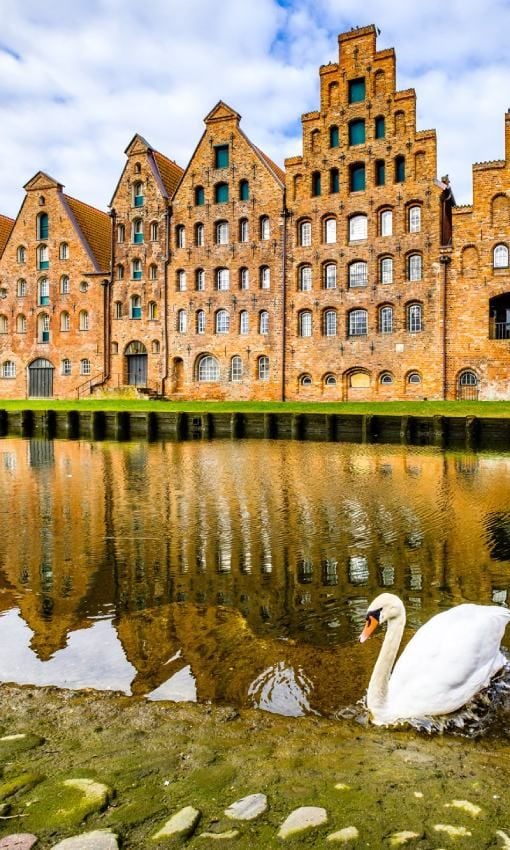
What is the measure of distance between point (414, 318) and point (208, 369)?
46.5 ft

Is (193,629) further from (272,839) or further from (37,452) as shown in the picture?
(37,452)

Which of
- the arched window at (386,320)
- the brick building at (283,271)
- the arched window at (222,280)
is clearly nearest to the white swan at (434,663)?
the brick building at (283,271)

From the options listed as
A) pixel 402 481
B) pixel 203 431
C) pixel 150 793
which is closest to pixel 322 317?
pixel 203 431

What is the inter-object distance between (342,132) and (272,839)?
40.9 metres

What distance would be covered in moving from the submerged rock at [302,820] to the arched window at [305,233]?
39.0 meters

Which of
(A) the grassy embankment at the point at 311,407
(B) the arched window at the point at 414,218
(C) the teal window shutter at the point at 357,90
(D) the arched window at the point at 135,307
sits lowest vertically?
(A) the grassy embankment at the point at 311,407

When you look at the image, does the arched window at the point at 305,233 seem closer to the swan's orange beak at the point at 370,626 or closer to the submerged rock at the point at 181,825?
the swan's orange beak at the point at 370,626

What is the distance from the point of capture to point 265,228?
134 ft

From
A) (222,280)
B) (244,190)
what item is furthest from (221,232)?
(222,280)

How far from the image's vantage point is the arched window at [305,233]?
3956 centimetres

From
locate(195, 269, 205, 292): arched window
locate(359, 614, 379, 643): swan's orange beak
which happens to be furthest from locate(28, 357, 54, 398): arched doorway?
locate(359, 614, 379, 643): swan's orange beak

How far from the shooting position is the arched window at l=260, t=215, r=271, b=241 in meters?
40.6

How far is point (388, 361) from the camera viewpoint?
1467 inches

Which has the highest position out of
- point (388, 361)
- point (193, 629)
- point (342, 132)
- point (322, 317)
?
point (342, 132)
